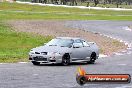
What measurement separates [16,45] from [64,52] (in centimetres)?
1171

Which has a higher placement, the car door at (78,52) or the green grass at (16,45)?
the car door at (78,52)

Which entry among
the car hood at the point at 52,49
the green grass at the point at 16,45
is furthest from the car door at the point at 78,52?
the green grass at the point at 16,45

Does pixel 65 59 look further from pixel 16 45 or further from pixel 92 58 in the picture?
pixel 16 45

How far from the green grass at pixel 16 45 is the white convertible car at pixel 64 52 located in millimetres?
2502

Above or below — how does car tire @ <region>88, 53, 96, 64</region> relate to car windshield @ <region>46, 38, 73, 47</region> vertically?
below

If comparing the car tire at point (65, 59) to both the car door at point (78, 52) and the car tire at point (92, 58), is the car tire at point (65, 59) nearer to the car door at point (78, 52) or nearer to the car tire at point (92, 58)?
the car door at point (78, 52)

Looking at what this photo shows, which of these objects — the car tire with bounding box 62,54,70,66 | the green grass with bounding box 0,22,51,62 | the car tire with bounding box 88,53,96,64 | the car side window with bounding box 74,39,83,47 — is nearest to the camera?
the car tire with bounding box 62,54,70,66

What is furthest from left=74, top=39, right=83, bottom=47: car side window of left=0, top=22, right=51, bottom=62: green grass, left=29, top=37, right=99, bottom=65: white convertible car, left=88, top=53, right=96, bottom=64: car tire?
left=0, top=22, right=51, bottom=62: green grass

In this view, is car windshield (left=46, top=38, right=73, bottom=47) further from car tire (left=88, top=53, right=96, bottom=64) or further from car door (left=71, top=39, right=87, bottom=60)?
car tire (left=88, top=53, right=96, bottom=64)

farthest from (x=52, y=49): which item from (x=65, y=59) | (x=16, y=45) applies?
(x=16, y=45)

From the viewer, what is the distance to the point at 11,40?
3741 cm

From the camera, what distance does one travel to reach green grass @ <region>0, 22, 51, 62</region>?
27.2 meters

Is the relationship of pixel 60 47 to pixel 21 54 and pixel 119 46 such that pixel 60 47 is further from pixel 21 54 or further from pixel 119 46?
pixel 119 46

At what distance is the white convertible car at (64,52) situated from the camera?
23.3m
